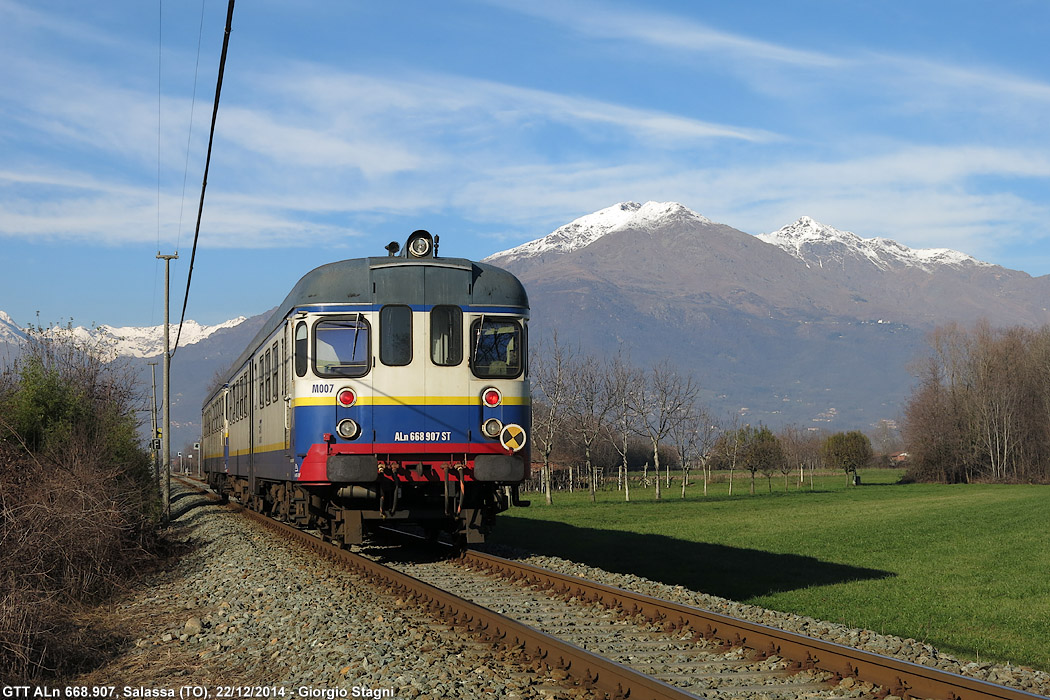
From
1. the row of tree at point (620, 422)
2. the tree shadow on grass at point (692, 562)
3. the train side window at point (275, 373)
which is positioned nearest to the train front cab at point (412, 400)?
the train side window at point (275, 373)

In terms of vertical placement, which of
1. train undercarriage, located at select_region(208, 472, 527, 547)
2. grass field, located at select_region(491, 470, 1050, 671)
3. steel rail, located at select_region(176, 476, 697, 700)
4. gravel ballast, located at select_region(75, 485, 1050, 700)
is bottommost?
grass field, located at select_region(491, 470, 1050, 671)

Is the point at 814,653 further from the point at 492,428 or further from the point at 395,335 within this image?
the point at 395,335

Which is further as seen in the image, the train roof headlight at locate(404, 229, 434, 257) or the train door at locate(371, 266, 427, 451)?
the train roof headlight at locate(404, 229, 434, 257)

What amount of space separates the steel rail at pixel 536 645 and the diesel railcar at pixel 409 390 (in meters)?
1.29

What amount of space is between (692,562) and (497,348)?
8.13 m

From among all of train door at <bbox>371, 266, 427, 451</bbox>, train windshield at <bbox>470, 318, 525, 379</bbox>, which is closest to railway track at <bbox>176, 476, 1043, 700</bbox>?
train door at <bbox>371, 266, 427, 451</bbox>

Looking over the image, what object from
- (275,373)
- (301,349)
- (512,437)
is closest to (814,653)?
(512,437)

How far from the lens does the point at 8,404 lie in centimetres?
1814

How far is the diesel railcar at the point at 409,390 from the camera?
523 inches

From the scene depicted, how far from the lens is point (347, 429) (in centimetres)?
1320

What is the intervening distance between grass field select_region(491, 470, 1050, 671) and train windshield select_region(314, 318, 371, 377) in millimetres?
6456

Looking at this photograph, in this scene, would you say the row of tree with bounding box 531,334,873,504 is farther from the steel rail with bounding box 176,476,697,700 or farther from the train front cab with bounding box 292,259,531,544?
the steel rail with bounding box 176,476,697,700

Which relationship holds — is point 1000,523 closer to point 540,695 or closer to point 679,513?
point 679,513

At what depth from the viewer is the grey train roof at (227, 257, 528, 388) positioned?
13641 millimetres
